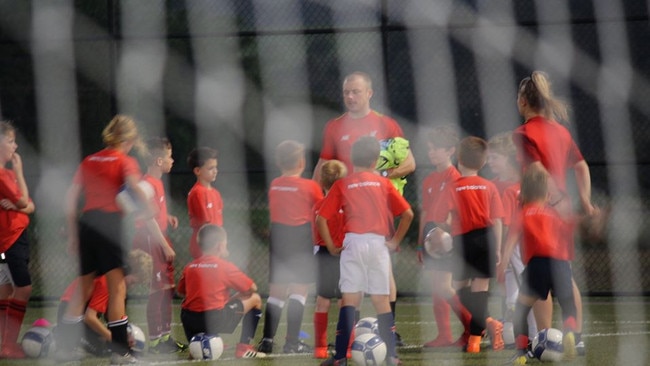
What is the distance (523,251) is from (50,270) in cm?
793

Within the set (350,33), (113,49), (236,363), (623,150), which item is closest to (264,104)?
(350,33)

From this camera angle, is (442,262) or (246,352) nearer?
(246,352)

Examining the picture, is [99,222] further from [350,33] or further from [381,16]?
[350,33]

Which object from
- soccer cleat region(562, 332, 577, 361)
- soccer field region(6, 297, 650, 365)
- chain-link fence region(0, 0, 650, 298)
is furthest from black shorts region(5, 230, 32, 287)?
chain-link fence region(0, 0, 650, 298)

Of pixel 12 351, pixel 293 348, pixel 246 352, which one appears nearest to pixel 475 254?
pixel 293 348

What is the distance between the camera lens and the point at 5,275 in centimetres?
778

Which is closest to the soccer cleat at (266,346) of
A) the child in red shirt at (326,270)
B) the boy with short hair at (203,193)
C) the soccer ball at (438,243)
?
the child in red shirt at (326,270)

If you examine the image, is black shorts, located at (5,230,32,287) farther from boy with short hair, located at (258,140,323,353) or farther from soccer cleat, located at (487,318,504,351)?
soccer cleat, located at (487,318,504,351)

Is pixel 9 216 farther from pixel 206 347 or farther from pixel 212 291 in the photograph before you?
pixel 206 347

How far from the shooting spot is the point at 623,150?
510 inches

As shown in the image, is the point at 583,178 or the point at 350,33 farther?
the point at 350,33

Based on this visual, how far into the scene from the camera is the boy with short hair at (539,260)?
6.51 m

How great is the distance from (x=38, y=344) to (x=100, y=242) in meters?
0.99

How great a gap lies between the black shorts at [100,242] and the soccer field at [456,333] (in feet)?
2.06
